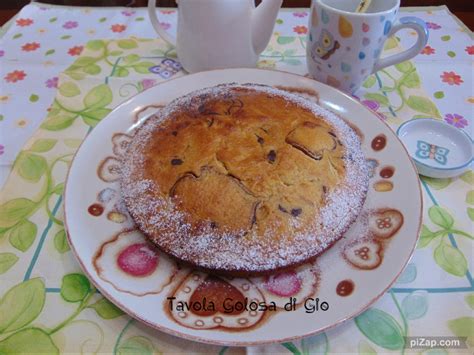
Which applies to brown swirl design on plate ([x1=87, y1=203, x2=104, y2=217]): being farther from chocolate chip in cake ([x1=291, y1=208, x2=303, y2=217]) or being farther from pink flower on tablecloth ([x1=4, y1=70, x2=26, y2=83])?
pink flower on tablecloth ([x1=4, y1=70, x2=26, y2=83])

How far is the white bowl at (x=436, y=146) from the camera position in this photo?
0.95 m

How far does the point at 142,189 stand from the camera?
788 mm

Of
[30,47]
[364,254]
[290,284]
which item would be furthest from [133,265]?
[30,47]

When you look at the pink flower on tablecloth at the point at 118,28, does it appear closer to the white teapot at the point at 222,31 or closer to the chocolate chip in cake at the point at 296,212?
the white teapot at the point at 222,31

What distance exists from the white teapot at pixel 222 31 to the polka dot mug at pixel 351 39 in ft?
0.48

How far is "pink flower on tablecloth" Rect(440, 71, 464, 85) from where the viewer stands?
4.18 feet

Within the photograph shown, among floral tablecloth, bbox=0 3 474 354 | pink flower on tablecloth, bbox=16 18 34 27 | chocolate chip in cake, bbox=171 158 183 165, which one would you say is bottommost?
floral tablecloth, bbox=0 3 474 354

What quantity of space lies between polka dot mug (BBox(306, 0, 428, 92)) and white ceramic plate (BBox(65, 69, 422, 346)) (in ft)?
0.75

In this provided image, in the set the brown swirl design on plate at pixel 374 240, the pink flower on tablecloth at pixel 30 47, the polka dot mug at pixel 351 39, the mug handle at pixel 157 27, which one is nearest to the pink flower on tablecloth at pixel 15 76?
the pink flower on tablecloth at pixel 30 47

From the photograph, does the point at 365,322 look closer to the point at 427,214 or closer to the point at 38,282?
the point at 427,214

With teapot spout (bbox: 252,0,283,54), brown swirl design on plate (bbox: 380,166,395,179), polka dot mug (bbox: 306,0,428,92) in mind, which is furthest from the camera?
teapot spout (bbox: 252,0,283,54)

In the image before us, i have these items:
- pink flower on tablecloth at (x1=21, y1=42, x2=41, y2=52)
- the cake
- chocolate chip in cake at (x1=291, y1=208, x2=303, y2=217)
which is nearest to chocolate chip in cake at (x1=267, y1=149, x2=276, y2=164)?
the cake

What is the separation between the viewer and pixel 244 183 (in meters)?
0.75

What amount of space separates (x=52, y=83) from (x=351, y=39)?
36.3 inches
